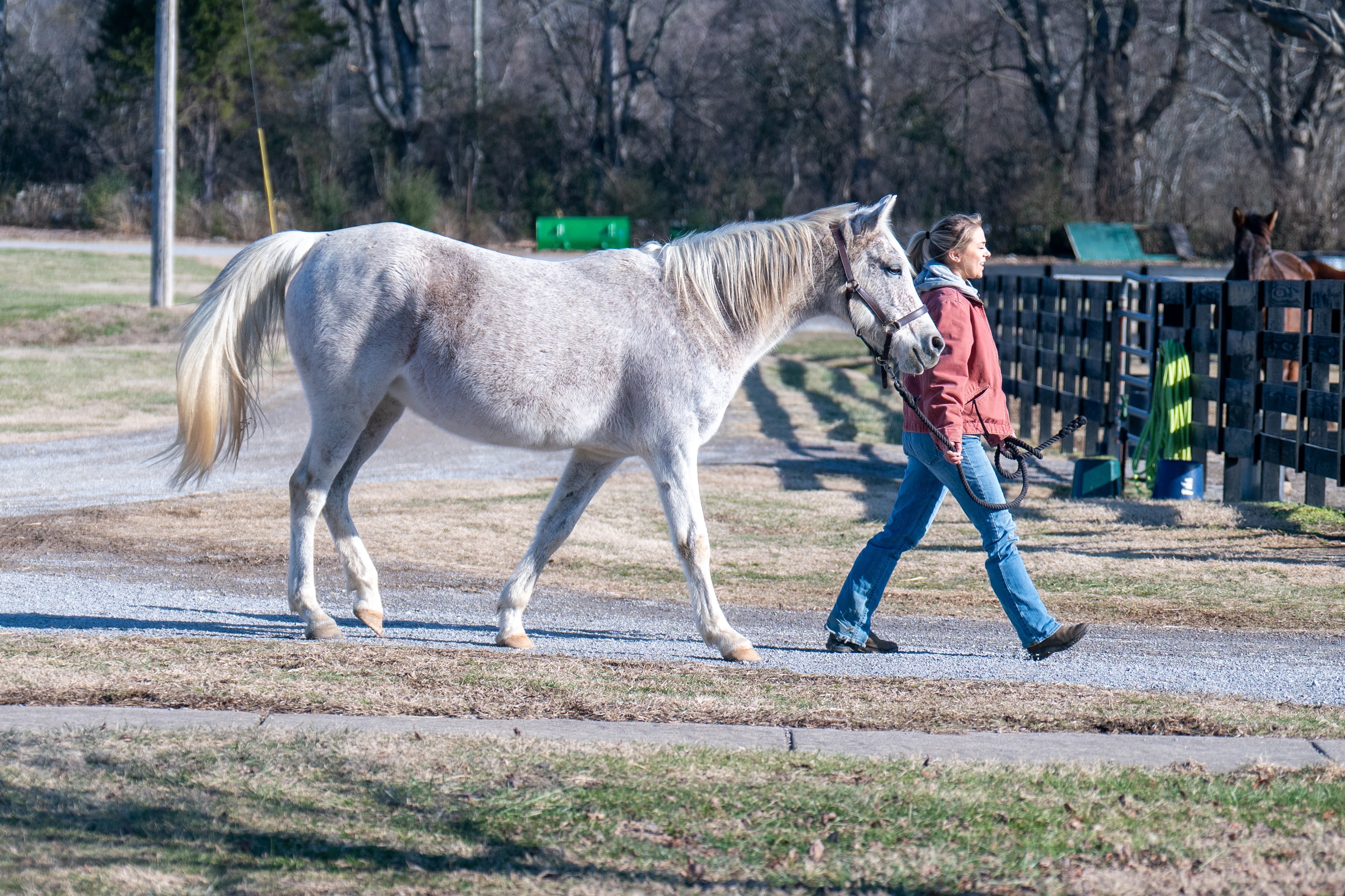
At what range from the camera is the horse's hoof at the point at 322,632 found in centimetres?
585

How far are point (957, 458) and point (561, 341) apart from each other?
1.71 metres

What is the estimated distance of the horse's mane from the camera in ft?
19.2

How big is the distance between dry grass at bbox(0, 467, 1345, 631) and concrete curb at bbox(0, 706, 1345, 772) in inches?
106

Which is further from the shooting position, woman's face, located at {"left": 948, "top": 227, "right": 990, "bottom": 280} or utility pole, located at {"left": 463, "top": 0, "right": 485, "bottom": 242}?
utility pole, located at {"left": 463, "top": 0, "right": 485, "bottom": 242}

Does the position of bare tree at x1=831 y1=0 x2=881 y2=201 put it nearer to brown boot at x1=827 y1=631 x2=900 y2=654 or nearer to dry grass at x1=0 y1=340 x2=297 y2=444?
dry grass at x1=0 y1=340 x2=297 y2=444

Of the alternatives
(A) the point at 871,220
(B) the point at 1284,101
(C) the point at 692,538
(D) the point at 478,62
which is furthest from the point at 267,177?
(B) the point at 1284,101

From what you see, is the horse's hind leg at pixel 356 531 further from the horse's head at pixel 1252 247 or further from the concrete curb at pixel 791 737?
the horse's head at pixel 1252 247

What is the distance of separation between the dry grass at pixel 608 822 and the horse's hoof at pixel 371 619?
1875mm

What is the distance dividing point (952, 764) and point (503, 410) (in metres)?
2.55

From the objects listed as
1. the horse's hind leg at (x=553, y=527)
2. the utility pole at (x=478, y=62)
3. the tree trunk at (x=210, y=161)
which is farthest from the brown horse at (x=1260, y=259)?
the tree trunk at (x=210, y=161)

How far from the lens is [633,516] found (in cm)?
958

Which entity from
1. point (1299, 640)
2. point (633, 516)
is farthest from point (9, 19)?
point (1299, 640)

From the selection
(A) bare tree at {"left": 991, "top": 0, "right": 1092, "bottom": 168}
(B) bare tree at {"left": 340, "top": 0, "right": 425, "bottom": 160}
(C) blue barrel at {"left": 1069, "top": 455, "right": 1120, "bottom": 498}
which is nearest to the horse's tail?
(C) blue barrel at {"left": 1069, "top": 455, "right": 1120, "bottom": 498}

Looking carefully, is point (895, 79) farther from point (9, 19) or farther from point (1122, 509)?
point (9, 19)
